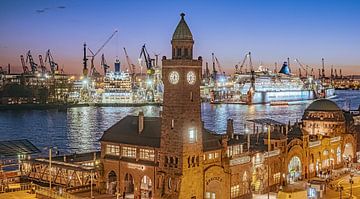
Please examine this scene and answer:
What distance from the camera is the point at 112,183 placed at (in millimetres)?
51375

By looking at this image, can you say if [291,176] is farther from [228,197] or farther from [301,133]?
[228,197]

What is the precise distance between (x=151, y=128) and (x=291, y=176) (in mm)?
19827

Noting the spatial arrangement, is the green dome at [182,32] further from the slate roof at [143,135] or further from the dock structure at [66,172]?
the dock structure at [66,172]

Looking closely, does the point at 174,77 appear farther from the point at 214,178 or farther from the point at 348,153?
the point at 348,153

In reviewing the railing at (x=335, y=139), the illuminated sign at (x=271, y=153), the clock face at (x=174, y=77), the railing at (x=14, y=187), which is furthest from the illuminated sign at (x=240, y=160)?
the railing at (x=335, y=139)

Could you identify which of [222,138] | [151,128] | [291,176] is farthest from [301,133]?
[151,128]

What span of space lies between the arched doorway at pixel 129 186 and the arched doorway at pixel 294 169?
19.5 metres

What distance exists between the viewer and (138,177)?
49.6 metres

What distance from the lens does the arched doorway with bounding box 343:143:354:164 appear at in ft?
245

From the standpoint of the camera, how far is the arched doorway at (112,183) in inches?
2016

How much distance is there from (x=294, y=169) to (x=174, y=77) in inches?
905

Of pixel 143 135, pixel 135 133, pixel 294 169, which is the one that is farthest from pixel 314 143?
pixel 135 133

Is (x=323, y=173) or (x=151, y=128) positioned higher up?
(x=151, y=128)

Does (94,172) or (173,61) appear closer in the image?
(173,61)
